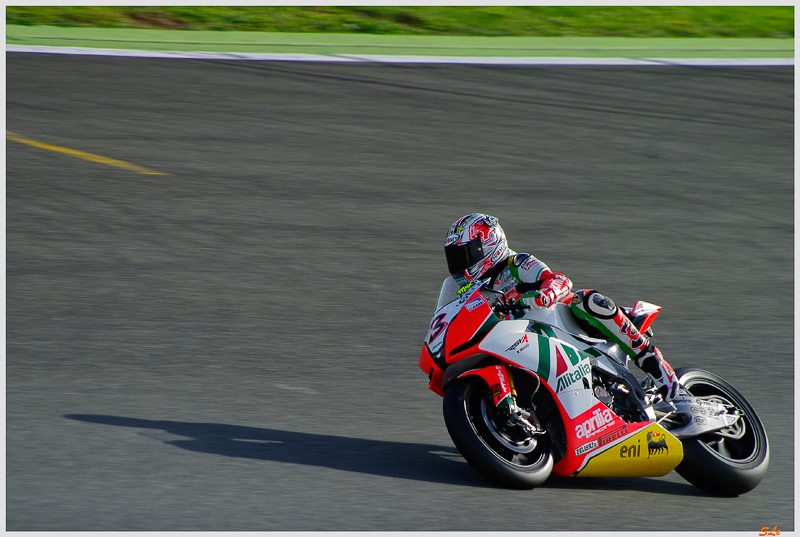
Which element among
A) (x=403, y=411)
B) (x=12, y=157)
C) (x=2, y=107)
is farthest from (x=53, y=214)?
(x=403, y=411)

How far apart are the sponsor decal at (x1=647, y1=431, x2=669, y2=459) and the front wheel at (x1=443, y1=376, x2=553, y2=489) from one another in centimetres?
54

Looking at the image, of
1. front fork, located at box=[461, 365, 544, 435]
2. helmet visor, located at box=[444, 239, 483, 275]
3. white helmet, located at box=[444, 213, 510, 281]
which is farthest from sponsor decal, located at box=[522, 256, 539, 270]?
front fork, located at box=[461, 365, 544, 435]

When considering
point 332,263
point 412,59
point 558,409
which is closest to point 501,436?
point 558,409

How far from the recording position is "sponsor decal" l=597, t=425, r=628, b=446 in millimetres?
5351

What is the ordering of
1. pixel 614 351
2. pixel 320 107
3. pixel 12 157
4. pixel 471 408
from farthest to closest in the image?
pixel 320 107
pixel 12 157
pixel 614 351
pixel 471 408

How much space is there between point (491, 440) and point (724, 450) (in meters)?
1.46

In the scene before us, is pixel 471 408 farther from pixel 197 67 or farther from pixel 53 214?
pixel 197 67

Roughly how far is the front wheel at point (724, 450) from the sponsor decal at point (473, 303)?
54.6 inches

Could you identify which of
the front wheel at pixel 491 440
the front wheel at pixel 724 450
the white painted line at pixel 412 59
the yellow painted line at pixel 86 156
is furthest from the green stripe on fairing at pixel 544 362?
the white painted line at pixel 412 59

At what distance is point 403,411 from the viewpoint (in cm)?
644

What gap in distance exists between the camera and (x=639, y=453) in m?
5.38

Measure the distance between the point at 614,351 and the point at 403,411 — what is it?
150cm

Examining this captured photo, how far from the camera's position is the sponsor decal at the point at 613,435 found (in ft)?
17.6

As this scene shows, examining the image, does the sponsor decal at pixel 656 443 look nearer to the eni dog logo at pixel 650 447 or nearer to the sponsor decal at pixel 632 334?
the eni dog logo at pixel 650 447
